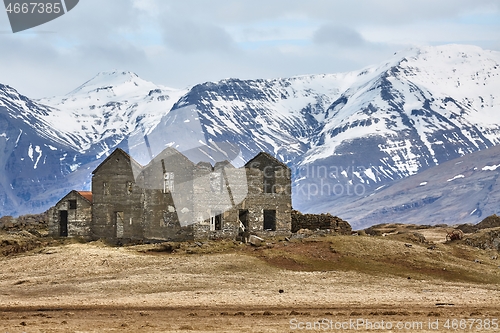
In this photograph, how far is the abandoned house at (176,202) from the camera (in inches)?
2489

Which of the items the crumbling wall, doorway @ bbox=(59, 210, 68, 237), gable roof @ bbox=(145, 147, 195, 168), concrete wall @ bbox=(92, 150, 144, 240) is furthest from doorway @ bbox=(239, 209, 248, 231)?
doorway @ bbox=(59, 210, 68, 237)

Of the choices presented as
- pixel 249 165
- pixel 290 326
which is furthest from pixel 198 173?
pixel 290 326

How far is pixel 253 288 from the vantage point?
47.3 m

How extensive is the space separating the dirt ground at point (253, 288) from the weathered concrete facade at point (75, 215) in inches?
262

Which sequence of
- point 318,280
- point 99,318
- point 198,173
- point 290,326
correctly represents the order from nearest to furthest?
1. point 290,326
2. point 99,318
3. point 318,280
4. point 198,173

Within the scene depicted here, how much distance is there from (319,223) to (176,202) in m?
12.5

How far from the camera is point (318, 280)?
50.2 metres

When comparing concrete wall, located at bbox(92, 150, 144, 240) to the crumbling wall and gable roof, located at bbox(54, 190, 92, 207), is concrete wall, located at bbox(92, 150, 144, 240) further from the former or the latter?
the crumbling wall

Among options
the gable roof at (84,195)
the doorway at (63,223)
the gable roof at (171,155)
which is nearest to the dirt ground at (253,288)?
the gable roof at (171,155)

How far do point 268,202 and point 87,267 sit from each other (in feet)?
58.4

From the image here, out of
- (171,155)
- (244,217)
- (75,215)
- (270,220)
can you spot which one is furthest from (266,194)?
(75,215)

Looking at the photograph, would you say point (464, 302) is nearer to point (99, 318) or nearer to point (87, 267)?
point (99, 318)

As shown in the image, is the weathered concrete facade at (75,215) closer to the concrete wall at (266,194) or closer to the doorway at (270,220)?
the concrete wall at (266,194)

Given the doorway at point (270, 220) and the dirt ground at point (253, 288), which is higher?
the doorway at point (270, 220)
